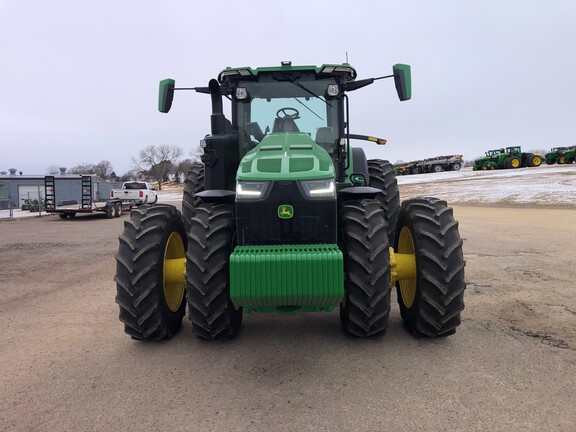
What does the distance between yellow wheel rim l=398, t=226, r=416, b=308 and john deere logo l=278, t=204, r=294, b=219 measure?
4.40 feet

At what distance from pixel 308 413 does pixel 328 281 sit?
99 cm

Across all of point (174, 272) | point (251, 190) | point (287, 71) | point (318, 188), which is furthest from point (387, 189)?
point (174, 272)

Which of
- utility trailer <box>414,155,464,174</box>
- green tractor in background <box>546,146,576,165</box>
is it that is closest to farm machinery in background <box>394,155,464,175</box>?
utility trailer <box>414,155,464,174</box>

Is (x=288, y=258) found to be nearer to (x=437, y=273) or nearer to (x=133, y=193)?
(x=437, y=273)

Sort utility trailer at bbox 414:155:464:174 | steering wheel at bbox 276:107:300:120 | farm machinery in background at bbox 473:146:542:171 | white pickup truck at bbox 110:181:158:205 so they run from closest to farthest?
1. steering wheel at bbox 276:107:300:120
2. white pickup truck at bbox 110:181:158:205
3. farm machinery in background at bbox 473:146:542:171
4. utility trailer at bbox 414:155:464:174

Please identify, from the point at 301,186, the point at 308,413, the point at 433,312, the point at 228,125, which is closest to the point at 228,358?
the point at 308,413

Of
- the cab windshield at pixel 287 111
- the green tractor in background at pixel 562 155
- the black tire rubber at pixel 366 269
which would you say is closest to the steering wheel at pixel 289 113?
the cab windshield at pixel 287 111

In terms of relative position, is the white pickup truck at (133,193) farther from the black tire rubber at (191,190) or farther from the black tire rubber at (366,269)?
the black tire rubber at (366,269)

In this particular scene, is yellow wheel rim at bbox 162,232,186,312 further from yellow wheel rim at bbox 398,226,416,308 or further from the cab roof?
yellow wheel rim at bbox 398,226,416,308

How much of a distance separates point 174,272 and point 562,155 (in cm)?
5084

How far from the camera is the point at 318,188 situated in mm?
3807

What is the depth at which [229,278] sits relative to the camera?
3.70 metres

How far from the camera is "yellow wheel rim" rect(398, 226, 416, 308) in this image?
14.5 ft

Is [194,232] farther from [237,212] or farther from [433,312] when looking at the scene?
[433,312]
